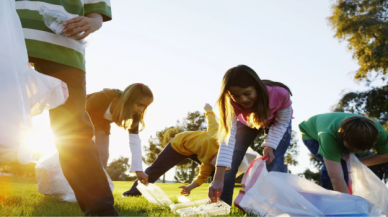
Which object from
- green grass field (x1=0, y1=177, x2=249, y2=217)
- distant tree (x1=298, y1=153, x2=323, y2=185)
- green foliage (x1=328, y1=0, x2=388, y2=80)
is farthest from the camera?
distant tree (x1=298, y1=153, x2=323, y2=185)

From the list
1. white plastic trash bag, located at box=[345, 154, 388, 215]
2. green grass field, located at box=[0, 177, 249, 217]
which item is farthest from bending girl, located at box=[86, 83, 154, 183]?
white plastic trash bag, located at box=[345, 154, 388, 215]

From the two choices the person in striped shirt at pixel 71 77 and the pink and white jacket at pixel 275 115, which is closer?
the person in striped shirt at pixel 71 77

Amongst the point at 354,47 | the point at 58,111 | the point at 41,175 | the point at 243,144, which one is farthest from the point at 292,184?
the point at 354,47

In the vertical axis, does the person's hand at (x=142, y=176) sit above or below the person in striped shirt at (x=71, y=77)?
below

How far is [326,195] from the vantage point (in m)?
2.65

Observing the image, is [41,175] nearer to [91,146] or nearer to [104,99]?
[104,99]

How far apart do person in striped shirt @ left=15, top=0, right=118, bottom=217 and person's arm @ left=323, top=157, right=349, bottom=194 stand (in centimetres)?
202

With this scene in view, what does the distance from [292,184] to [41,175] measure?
107 inches

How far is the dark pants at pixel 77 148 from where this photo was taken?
1990 millimetres

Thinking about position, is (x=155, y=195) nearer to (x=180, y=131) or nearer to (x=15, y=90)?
(x=15, y=90)

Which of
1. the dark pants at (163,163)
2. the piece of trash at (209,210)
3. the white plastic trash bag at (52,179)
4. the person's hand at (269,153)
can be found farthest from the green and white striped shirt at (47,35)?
the dark pants at (163,163)

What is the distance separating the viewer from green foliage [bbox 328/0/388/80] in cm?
1439

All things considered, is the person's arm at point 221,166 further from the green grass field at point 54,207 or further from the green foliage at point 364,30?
the green foliage at point 364,30

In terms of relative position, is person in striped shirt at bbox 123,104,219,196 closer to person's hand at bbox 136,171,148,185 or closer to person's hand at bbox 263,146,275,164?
person's hand at bbox 136,171,148,185
